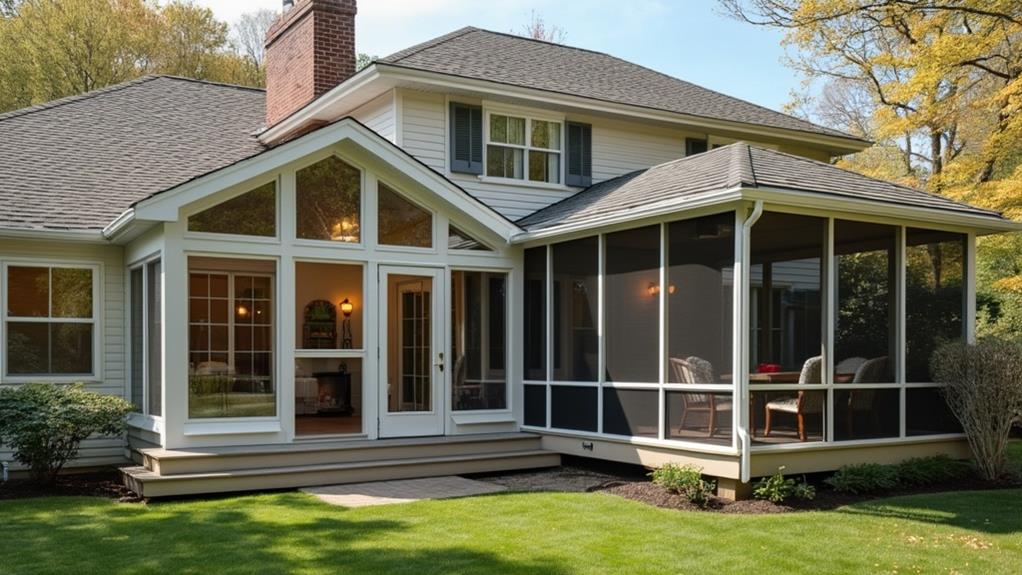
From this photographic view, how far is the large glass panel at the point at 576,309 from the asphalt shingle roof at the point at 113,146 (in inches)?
193

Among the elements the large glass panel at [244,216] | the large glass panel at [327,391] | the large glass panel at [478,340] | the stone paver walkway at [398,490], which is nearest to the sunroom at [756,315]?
the large glass panel at [478,340]

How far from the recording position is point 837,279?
9711mm

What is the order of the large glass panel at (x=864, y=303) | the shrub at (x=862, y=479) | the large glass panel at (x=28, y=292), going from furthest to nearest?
the large glass panel at (x=28, y=292), the large glass panel at (x=864, y=303), the shrub at (x=862, y=479)

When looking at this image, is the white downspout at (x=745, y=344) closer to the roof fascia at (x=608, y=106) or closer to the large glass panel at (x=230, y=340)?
the roof fascia at (x=608, y=106)

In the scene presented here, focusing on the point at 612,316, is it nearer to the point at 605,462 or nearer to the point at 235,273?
the point at 605,462

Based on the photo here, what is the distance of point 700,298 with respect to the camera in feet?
31.3

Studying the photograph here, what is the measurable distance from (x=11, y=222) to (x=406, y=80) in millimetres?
5141

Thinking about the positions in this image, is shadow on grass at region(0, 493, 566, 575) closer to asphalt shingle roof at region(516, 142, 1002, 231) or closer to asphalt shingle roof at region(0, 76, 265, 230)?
asphalt shingle roof at region(0, 76, 265, 230)

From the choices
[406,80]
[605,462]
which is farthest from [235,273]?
[605,462]

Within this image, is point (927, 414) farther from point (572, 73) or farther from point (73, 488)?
point (73, 488)

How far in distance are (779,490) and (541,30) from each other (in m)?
26.0

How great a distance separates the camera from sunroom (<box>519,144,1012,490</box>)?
9195 millimetres

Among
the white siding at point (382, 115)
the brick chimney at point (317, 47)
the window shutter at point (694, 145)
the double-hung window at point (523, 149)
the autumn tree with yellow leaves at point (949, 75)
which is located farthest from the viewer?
the window shutter at point (694, 145)

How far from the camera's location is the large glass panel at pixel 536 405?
38.1ft
